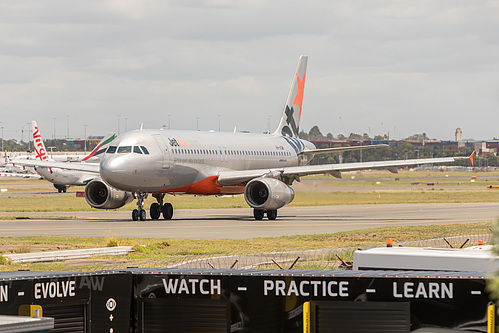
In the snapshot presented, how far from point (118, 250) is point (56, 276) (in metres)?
19.7

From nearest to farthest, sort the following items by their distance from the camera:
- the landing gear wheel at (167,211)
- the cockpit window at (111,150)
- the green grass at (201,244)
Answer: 1. the green grass at (201,244)
2. the cockpit window at (111,150)
3. the landing gear wheel at (167,211)

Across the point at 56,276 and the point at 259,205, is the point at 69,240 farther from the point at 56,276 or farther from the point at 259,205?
the point at 56,276

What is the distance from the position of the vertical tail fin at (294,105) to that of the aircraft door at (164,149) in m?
17.0

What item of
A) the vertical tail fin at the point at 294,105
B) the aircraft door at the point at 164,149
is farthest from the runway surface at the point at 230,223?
the vertical tail fin at the point at 294,105

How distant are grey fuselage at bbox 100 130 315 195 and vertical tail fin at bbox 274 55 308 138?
4.75 m

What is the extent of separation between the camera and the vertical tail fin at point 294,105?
6275 cm

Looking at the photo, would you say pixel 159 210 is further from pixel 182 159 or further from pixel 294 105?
pixel 294 105

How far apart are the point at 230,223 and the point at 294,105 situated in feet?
66.5

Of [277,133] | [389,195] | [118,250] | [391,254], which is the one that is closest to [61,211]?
[277,133]

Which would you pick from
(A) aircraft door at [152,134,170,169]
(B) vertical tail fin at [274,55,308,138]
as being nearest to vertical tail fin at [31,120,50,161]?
(B) vertical tail fin at [274,55,308,138]

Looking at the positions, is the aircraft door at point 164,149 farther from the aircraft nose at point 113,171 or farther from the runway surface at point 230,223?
the runway surface at point 230,223

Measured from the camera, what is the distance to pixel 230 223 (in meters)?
45.5

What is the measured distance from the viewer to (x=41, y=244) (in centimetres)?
3206

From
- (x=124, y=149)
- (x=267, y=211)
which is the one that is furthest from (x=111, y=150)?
(x=267, y=211)
